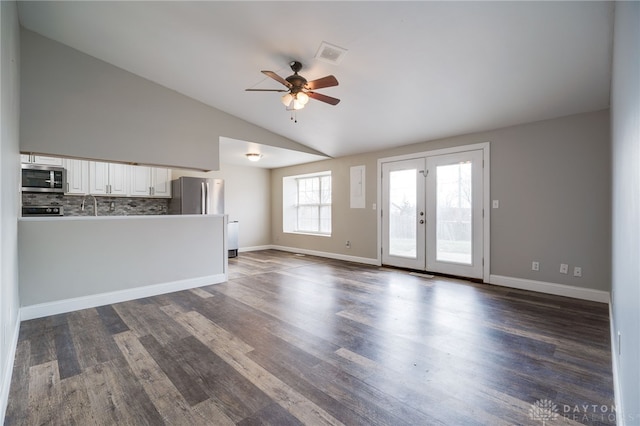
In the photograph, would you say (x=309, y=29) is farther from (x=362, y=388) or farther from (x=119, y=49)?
(x=362, y=388)

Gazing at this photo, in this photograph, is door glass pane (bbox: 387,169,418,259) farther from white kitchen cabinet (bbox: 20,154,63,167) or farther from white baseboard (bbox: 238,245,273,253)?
white kitchen cabinet (bbox: 20,154,63,167)

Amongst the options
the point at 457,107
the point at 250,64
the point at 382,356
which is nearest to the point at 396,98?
the point at 457,107

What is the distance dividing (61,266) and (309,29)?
143 inches

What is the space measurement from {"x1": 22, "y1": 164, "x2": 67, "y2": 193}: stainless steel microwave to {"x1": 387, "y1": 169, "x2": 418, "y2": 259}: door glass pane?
5626mm

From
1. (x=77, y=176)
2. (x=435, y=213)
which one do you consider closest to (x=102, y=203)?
(x=77, y=176)

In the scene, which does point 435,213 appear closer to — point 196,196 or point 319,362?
point 319,362

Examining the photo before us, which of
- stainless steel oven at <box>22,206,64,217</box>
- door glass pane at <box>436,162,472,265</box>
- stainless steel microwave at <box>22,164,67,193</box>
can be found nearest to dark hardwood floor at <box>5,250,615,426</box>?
door glass pane at <box>436,162,472,265</box>

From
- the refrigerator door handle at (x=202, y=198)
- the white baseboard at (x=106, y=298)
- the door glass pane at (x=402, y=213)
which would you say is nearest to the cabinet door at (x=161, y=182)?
the refrigerator door handle at (x=202, y=198)

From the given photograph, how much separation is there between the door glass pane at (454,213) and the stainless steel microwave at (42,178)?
20.3 ft

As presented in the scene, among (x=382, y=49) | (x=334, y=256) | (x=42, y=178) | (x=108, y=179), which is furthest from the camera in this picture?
(x=334, y=256)

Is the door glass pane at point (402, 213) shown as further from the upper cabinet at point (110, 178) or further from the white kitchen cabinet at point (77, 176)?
the white kitchen cabinet at point (77, 176)

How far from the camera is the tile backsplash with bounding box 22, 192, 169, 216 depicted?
189 inches

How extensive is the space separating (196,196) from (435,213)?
4580 mm

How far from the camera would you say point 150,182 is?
5.77 m
